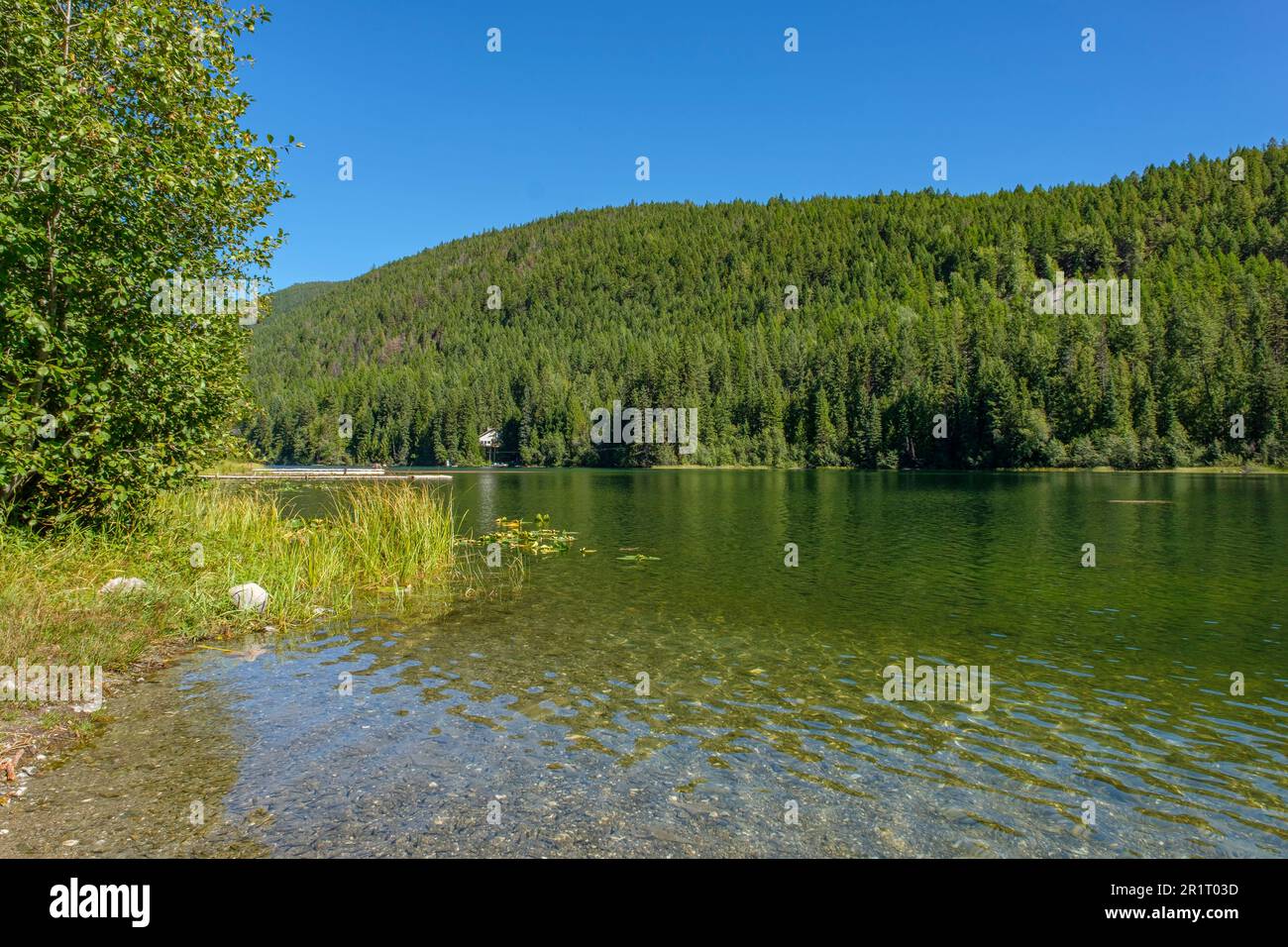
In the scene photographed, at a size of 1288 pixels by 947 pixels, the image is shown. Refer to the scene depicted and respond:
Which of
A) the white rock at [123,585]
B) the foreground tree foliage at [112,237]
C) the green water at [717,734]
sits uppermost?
the foreground tree foliage at [112,237]

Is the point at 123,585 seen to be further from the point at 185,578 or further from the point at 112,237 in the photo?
the point at 112,237

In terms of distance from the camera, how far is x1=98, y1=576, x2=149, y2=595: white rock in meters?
→ 15.0

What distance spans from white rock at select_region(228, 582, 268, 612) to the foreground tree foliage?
3074 mm

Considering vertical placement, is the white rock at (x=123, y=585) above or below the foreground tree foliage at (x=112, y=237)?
below

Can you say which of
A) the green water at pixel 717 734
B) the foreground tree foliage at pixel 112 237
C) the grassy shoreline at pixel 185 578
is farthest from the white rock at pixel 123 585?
the green water at pixel 717 734

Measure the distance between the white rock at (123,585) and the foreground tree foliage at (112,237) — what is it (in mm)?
1722

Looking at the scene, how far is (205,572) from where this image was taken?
18.4 meters

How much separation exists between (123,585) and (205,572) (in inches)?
119

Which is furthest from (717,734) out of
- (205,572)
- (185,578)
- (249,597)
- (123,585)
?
(205,572)

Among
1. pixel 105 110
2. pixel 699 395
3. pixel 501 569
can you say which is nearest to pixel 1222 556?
pixel 501 569

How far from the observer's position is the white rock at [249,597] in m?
17.1

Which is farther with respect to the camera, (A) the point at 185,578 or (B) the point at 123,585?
(A) the point at 185,578

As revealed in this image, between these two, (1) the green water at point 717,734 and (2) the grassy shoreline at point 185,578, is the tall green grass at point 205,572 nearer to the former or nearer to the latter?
(2) the grassy shoreline at point 185,578
